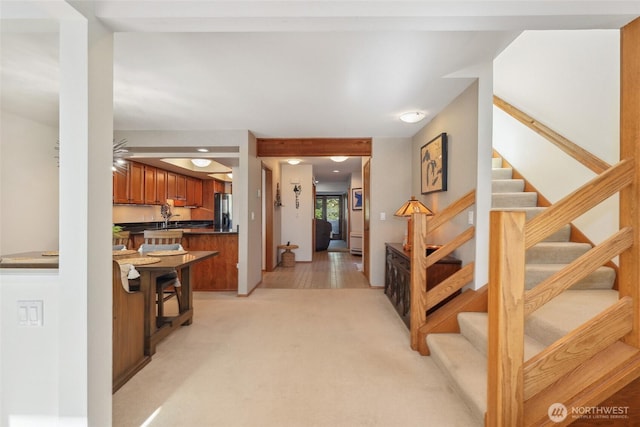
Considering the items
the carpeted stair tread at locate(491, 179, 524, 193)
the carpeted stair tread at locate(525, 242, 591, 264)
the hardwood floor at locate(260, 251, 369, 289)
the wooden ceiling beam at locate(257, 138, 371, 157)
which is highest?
the wooden ceiling beam at locate(257, 138, 371, 157)

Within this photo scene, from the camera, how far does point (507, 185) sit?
345 cm

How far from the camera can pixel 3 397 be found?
56.9 inches

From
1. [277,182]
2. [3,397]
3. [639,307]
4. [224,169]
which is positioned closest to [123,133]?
[224,169]

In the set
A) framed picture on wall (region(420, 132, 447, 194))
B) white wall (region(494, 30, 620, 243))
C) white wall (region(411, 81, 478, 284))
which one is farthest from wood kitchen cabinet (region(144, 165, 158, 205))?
white wall (region(494, 30, 620, 243))

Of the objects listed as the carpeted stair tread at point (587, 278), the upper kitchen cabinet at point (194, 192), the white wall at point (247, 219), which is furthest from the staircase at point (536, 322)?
the upper kitchen cabinet at point (194, 192)

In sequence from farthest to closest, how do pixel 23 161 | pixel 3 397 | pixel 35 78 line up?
pixel 23 161 → pixel 35 78 → pixel 3 397

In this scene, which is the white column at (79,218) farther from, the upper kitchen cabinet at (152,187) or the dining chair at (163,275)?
the upper kitchen cabinet at (152,187)

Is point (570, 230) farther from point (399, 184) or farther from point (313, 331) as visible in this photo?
point (313, 331)

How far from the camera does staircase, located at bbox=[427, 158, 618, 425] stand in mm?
1784

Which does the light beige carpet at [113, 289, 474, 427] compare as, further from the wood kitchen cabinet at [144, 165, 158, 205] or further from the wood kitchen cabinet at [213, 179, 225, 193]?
the wood kitchen cabinet at [213, 179, 225, 193]

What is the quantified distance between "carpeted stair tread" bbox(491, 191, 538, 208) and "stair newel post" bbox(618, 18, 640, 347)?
5.35ft

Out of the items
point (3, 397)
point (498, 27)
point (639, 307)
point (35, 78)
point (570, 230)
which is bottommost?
point (3, 397)

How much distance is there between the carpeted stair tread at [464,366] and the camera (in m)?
1.72

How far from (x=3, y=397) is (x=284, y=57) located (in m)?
2.57
